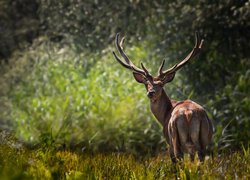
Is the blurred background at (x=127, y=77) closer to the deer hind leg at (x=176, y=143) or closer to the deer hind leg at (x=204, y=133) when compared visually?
the deer hind leg at (x=176, y=143)

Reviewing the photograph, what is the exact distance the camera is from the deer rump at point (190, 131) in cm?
803

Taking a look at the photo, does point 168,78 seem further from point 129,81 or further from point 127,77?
point 127,77

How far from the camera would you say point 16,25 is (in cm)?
1978

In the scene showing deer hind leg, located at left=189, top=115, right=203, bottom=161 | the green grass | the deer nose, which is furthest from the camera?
the deer nose

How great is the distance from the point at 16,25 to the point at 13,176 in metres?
15.7

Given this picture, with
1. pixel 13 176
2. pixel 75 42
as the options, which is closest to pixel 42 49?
pixel 75 42

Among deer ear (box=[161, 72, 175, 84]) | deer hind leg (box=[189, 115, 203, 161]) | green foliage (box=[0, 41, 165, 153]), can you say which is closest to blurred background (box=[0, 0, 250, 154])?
green foliage (box=[0, 41, 165, 153])

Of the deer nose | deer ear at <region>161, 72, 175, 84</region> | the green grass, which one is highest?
deer ear at <region>161, 72, 175, 84</region>

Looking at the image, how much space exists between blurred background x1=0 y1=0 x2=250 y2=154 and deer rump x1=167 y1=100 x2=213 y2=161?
8.95 ft

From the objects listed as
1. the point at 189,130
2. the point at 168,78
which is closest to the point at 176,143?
the point at 189,130

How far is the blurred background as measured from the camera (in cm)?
1230

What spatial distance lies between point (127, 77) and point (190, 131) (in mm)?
6235

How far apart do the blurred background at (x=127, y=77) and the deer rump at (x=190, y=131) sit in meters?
2.73

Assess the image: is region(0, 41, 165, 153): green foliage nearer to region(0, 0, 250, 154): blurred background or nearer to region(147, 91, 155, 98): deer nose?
region(0, 0, 250, 154): blurred background
